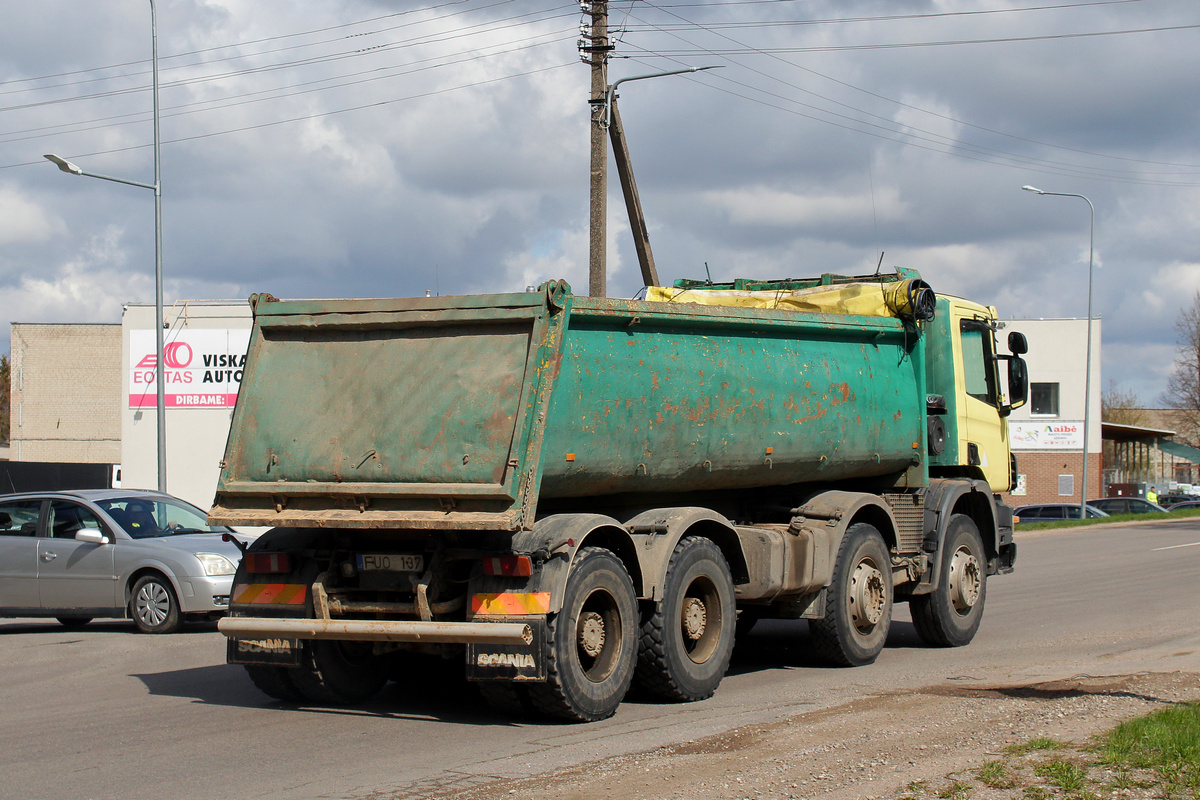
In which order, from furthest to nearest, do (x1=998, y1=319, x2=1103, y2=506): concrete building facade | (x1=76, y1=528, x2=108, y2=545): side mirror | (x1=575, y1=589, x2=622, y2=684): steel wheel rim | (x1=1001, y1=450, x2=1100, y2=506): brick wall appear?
1. (x1=1001, y1=450, x2=1100, y2=506): brick wall
2. (x1=998, y1=319, x2=1103, y2=506): concrete building facade
3. (x1=76, y1=528, x2=108, y2=545): side mirror
4. (x1=575, y1=589, x2=622, y2=684): steel wheel rim

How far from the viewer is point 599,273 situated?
57.4 ft

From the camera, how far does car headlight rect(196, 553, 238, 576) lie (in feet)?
41.7

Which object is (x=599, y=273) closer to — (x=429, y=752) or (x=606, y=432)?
(x=606, y=432)

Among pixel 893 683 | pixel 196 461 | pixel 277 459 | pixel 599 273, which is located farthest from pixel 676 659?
pixel 196 461

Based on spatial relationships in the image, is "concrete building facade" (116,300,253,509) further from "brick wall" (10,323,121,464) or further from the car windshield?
→ "brick wall" (10,323,121,464)

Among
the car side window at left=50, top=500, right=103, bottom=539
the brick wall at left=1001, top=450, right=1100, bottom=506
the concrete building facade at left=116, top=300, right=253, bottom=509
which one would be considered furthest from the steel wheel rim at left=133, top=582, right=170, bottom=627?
the brick wall at left=1001, top=450, right=1100, bottom=506

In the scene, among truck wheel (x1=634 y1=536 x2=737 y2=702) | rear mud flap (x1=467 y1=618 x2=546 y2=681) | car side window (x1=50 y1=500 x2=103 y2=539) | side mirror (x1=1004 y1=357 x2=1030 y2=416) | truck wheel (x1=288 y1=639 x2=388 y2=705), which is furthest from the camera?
car side window (x1=50 y1=500 x2=103 y2=539)

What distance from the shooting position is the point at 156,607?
12805mm

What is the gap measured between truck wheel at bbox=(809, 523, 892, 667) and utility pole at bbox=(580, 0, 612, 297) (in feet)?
25.0

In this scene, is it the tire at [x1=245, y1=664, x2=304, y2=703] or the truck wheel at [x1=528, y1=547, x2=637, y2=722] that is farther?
the tire at [x1=245, y1=664, x2=304, y2=703]

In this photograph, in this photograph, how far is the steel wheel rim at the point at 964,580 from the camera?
11461 millimetres

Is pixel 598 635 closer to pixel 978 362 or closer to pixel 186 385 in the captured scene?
pixel 978 362

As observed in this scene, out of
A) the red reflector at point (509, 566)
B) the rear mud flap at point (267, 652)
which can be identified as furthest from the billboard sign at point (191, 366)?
the red reflector at point (509, 566)

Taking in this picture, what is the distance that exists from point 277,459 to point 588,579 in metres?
2.10
